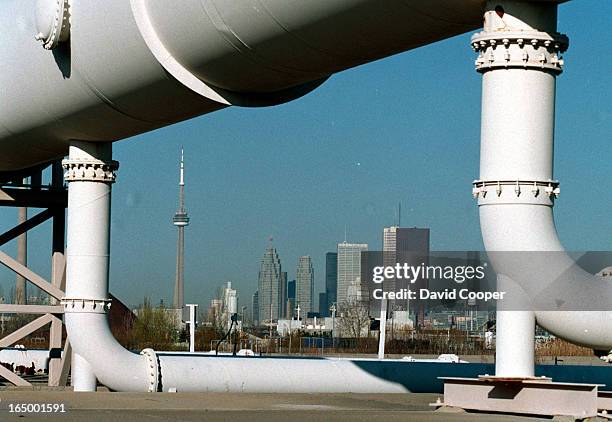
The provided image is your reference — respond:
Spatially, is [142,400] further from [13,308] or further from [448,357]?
[448,357]

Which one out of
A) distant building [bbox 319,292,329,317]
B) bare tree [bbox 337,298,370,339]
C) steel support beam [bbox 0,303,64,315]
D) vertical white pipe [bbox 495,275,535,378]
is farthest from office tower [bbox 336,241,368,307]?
vertical white pipe [bbox 495,275,535,378]

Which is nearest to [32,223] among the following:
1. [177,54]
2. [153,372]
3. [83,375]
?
[83,375]

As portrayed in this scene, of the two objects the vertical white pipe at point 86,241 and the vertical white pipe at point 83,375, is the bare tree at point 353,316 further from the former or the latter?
the vertical white pipe at point 83,375

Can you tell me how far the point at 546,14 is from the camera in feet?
40.4

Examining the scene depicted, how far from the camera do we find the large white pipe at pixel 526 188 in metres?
12.0

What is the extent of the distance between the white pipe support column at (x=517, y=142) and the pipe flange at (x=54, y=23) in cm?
868

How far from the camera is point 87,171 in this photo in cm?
2188

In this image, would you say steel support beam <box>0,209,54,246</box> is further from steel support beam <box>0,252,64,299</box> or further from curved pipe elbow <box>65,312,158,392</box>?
curved pipe elbow <box>65,312,158,392</box>

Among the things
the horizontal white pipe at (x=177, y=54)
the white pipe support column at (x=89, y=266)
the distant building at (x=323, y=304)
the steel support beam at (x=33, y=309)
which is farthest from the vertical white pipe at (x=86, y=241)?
the distant building at (x=323, y=304)

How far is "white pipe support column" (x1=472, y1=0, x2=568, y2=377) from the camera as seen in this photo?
1208 centimetres

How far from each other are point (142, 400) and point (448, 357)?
476 inches

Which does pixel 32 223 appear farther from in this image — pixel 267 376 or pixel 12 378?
pixel 267 376

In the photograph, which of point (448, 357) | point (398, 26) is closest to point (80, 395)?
point (398, 26)

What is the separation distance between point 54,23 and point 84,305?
17.7ft
